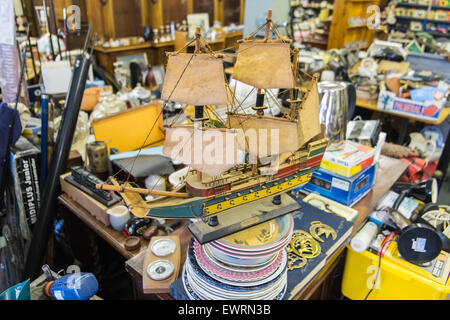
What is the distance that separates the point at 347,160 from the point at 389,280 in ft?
1.60

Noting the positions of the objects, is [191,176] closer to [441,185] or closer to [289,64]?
[289,64]

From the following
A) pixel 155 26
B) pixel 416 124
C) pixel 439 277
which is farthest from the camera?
pixel 155 26

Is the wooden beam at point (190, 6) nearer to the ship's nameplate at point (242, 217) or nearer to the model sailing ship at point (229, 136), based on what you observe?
the model sailing ship at point (229, 136)

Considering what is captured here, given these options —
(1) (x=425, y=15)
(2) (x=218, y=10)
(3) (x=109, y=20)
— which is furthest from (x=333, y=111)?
(1) (x=425, y=15)

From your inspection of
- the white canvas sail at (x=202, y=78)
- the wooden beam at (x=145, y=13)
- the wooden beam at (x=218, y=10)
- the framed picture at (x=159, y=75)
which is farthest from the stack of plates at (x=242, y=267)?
the wooden beam at (x=218, y=10)

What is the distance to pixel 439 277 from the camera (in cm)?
120

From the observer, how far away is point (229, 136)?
0.73 metres

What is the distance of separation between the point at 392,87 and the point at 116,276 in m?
2.50

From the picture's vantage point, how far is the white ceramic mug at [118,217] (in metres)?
1.27

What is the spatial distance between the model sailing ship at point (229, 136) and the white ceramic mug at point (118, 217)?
0.51m

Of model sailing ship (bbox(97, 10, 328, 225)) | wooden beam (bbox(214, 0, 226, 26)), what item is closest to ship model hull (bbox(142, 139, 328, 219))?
model sailing ship (bbox(97, 10, 328, 225))

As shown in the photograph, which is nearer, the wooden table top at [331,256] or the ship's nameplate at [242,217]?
the ship's nameplate at [242,217]
